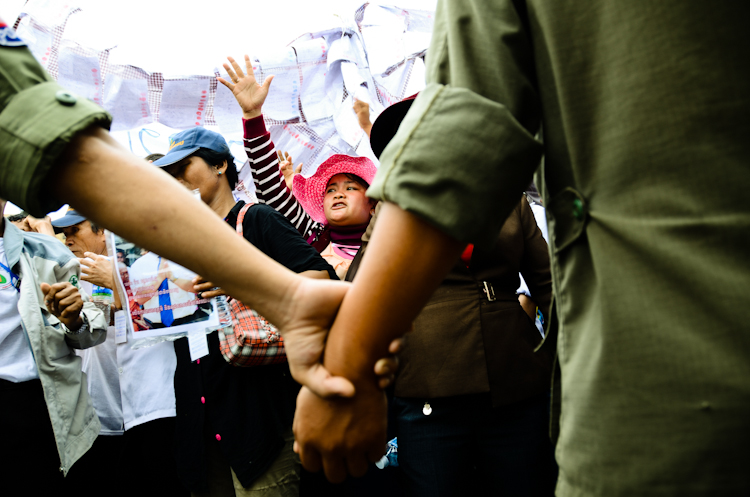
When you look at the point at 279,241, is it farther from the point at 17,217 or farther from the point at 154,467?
the point at 17,217

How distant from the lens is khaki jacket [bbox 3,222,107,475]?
7.52 ft

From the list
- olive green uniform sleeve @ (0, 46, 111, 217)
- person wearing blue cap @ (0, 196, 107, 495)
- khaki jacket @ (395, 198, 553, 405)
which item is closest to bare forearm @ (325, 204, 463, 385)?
olive green uniform sleeve @ (0, 46, 111, 217)

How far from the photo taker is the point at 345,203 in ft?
8.91

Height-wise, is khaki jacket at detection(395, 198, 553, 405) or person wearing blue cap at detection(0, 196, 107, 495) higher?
khaki jacket at detection(395, 198, 553, 405)

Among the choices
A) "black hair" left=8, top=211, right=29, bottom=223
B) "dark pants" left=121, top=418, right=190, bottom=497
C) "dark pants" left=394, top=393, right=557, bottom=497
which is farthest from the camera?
"black hair" left=8, top=211, right=29, bottom=223

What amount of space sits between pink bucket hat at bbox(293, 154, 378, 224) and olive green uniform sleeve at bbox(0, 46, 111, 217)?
6.79ft

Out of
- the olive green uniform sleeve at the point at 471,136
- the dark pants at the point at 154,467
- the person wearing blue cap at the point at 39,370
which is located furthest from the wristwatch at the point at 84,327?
the olive green uniform sleeve at the point at 471,136

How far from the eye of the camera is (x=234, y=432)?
1.85 metres

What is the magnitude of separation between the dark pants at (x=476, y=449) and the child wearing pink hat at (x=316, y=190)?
35.6 inches

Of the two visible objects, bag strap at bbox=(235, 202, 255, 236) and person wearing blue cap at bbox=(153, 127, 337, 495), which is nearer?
person wearing blue cap at bbox=(153, 127, 337, 495)

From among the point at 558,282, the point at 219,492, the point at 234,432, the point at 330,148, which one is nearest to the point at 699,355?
the point at 558,282

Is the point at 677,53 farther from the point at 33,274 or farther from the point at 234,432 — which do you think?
the point at 33,274

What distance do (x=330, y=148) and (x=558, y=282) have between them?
2760 mm

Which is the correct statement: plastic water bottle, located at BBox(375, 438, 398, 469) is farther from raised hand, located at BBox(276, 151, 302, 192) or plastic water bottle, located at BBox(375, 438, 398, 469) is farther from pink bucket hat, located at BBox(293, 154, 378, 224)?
raised hand, located at BBox(276, 151, 302, 192)
